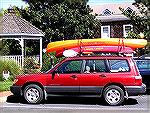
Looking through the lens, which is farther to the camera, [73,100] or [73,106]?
[73,100]

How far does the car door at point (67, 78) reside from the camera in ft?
39.7

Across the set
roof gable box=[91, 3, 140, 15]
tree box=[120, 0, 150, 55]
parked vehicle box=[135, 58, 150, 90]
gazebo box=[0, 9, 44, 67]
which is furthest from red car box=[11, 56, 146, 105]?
roof gable box=[91, 3, 140, 15]

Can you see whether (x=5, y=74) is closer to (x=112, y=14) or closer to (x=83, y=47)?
(x=83, y=47)

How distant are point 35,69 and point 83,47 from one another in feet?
28.1

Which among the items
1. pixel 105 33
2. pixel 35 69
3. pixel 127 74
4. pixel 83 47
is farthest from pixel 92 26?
pixel 127 74

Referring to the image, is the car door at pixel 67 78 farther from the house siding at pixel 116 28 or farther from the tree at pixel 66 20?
the house siding at pixel 116 28

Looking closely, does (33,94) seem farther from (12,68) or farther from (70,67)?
(12,68)

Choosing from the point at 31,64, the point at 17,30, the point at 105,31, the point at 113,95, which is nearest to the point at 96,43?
the point at 113,95

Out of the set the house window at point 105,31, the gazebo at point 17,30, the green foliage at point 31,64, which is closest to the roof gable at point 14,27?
the gazebo at point 17,30

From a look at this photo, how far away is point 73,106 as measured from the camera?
12.0m

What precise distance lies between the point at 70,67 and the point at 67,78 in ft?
1.41

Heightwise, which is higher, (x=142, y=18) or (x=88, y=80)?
(x=142, y=18)

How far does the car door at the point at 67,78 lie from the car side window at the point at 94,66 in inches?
10.5

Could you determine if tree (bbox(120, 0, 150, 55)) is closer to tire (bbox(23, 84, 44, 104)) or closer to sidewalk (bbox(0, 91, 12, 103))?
sidewalk (bbox(0, 91, 12, 103))
